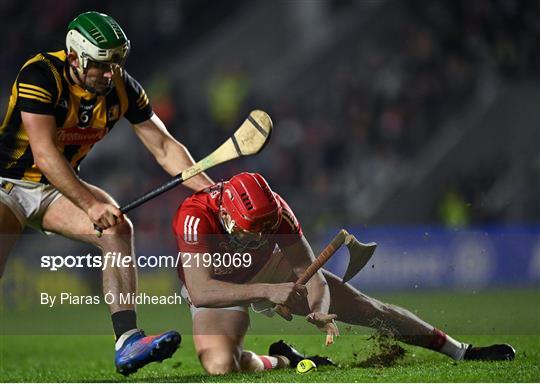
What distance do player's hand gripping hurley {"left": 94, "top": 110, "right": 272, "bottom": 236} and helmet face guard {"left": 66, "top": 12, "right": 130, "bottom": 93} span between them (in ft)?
2.38

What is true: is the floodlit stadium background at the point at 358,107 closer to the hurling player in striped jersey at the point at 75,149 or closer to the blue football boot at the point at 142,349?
the hurling player in striped jersey at the point at 75,149

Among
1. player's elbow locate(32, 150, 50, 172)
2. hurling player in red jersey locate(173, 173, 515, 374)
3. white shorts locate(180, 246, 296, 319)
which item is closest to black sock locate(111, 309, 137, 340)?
hurling player in red jersey locate(173, 173, 515, 374)

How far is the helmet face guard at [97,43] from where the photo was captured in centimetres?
646

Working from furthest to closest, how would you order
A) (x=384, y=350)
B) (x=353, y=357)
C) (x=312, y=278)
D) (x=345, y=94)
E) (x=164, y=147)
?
1. (x=345, y=94)
2. (x=164, y=147)
3. (x=353, y=357)
4. (x=384, y=350)
5. (x=312, y=278)

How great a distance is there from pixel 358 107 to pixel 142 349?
38.0 ft

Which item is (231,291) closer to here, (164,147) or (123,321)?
(123,321)

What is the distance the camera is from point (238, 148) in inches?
272

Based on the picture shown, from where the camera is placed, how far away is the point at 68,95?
21.8 feet

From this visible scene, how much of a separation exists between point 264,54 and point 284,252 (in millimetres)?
12427

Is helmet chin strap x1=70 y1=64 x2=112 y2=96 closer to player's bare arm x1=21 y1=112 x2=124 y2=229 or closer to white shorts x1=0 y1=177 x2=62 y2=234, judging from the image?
player's bare arm x1=21 y1=112 x2=124 y2=229

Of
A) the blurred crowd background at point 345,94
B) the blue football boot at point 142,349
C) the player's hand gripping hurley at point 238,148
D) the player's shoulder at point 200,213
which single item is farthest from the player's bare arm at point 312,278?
the blurred crowd background at point 345,94

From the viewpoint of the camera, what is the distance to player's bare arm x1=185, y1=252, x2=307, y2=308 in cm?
653

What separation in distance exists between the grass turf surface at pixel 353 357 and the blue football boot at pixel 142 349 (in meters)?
0.44

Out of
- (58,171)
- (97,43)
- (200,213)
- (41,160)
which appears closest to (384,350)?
(200,213)
